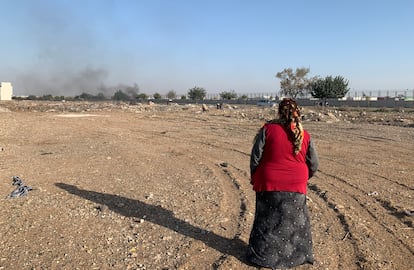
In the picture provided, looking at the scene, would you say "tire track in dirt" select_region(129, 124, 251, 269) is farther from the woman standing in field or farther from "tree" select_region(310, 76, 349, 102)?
"tree" select_region(310, 76, 349, 102)

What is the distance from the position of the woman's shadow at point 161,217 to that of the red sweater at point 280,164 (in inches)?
37.2

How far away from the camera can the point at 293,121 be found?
3926 mm

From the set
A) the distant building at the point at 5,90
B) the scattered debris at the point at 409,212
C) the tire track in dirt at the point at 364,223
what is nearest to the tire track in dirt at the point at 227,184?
the tire track in dirt at the point at 364,223

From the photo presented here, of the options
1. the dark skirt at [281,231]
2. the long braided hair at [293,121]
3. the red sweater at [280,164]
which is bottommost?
the dark skirt at [281,231]

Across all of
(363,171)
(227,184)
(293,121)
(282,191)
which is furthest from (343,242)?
(363,171)

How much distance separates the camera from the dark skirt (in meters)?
4.09

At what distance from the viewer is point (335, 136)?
16.5 meters

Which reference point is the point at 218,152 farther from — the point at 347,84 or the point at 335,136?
the point at 347,84

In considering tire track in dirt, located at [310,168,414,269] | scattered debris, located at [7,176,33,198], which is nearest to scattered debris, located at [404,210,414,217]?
tire track in dirt, located at [310,168,414,269]

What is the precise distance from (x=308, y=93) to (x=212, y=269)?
255 feet

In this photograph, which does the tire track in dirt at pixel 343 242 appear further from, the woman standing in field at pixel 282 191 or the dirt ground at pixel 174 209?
the woman standing in field at pixel 282 191

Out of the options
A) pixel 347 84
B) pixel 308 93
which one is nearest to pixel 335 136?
pixel 347 84

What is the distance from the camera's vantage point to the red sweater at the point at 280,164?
13.1 ft

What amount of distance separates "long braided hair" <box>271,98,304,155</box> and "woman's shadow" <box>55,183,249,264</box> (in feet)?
4.63
